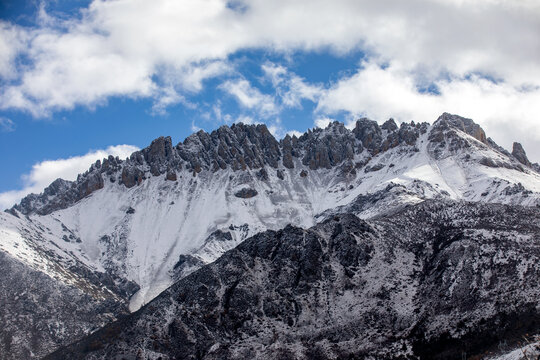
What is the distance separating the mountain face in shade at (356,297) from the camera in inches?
3851

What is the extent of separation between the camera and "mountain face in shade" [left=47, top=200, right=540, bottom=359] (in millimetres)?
97812

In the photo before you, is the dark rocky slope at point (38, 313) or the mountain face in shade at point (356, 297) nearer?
the mountain face in shade at point (356, 297)

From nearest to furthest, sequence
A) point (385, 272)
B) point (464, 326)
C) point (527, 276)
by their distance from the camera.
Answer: point (464, 326), point (527, 276), point (385, 272)

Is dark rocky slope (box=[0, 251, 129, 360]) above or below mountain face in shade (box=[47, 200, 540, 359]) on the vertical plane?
above

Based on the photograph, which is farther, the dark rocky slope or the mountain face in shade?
the dark rocky slope

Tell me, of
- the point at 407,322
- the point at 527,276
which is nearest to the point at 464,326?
the point at 407,322

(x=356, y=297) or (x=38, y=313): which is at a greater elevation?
(x=38, y=313)

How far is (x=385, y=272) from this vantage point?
11781cm

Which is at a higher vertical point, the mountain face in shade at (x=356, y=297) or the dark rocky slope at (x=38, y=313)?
the dark rocky slope at (x=38, y=313)

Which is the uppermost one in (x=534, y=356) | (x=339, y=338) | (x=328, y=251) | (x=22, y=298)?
(x=22, y=298)

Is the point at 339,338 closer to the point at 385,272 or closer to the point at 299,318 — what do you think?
the point at 299,318

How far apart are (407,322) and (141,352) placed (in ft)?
164

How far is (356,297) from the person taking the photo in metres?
112

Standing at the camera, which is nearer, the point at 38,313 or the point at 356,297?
the point at 356,297
